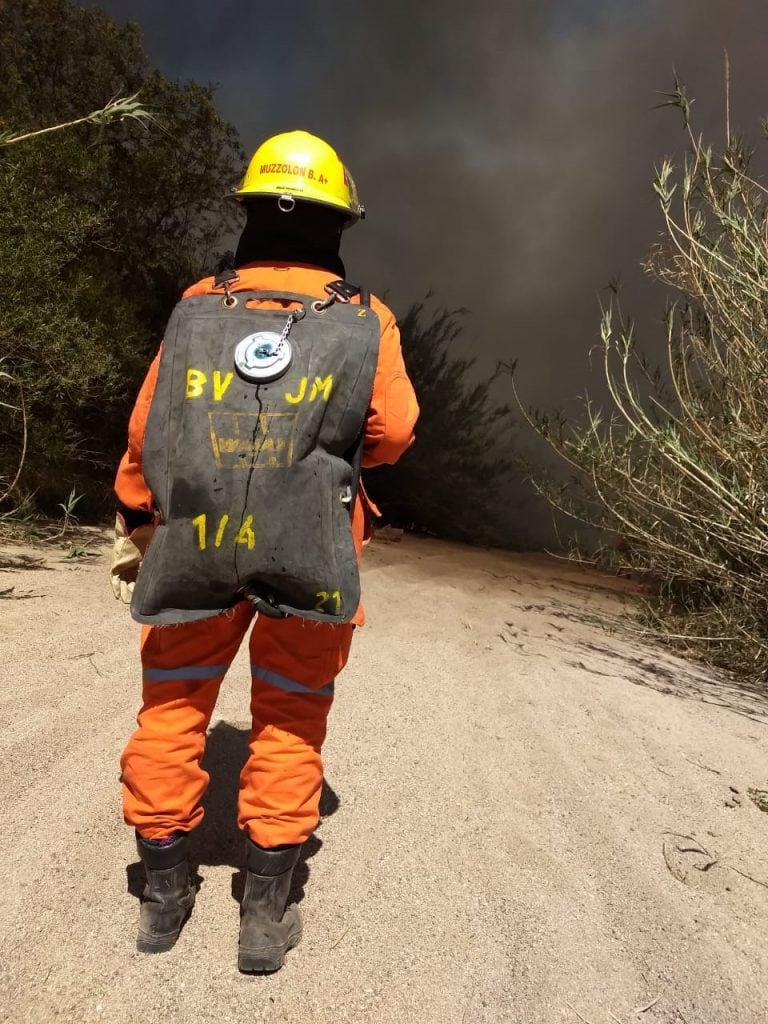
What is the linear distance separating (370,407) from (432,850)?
3.84 ft

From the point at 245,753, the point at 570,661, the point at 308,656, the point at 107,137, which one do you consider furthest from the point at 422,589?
the point at 107,137

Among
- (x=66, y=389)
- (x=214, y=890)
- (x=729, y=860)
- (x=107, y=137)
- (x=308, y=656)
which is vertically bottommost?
(x=214, y=890)

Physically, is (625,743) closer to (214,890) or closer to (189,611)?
(214,890)

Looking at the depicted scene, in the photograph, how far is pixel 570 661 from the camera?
3318 mm

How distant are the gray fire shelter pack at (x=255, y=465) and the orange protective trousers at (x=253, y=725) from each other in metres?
0.11

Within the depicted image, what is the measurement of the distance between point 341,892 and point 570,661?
6.28 ft

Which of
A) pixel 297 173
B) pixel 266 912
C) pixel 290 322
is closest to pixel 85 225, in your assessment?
pixel 297 173

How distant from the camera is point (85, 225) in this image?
446cm

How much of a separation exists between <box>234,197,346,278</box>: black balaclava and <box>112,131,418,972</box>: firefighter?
0.01 m

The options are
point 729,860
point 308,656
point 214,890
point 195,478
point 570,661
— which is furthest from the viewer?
point 570,661

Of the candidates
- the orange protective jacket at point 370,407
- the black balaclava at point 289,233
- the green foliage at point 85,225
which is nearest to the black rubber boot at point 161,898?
the orange protective jacket at point 370,407

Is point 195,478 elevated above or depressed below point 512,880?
above

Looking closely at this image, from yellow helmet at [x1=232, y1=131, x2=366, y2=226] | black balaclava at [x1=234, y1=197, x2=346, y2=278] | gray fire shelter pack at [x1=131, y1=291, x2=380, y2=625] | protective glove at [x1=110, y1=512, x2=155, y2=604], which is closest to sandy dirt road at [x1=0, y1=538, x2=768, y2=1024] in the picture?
protective glove at [x1=110, y1=512, x2=155, y2=604]

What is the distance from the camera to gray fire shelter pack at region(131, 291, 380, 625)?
138 cm
